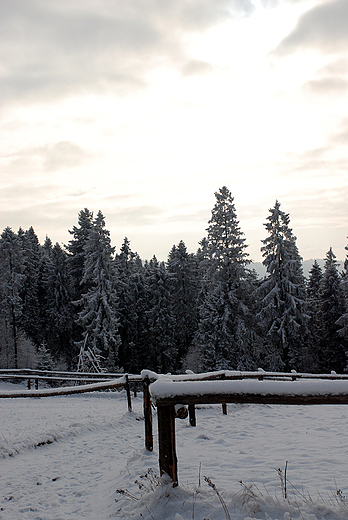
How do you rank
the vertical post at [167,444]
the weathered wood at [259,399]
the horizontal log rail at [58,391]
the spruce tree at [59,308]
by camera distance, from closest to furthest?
1. the weathered wood at [259,399]
2. the vertical post at [167,444]
3. the horizontal log rail at [58,391]
4. the spruce tree at [59,308]

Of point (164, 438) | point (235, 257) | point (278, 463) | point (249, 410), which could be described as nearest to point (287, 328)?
point (235, 257)

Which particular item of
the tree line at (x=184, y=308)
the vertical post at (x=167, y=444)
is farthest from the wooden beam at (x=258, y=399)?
the tree line at (x=184, y=308)

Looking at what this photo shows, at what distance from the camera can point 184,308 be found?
47562 millimetres

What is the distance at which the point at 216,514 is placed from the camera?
3.52 metres

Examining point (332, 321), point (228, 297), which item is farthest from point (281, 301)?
point (332, 321)

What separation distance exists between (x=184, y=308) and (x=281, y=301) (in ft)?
65.9

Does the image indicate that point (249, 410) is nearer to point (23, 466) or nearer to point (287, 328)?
point (23, 466)

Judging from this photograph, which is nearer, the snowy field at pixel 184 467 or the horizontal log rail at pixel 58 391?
the snowy field at pixel 184 467

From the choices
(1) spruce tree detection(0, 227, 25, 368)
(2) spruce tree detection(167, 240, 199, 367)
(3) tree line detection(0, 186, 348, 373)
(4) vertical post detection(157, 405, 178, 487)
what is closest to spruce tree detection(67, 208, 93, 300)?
(3) tree line detection(0, 186, 348, 373)

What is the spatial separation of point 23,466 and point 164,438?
3.81 metres

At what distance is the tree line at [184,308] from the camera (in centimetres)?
3012

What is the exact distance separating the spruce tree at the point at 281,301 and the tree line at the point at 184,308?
0.28ft

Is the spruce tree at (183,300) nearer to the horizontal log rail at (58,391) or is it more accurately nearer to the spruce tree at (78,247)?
the spruce tree at (78,247)

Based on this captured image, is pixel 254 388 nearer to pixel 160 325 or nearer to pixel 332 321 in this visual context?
pixel 332 321
